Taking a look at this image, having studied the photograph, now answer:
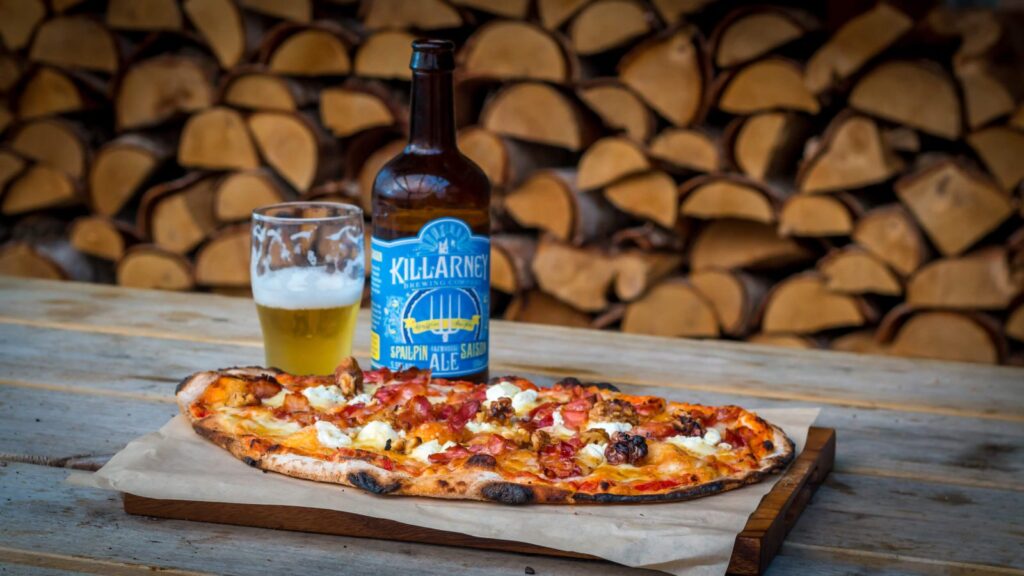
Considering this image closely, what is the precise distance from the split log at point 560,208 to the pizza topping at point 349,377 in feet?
5.58

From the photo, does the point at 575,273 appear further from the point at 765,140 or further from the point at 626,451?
the point at 626,451

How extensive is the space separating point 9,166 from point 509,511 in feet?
9.76

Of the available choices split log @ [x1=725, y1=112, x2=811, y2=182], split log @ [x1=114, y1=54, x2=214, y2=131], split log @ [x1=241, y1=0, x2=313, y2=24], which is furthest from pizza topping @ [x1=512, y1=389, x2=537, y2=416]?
split log @ [x1=114, y1=54, x2=214, y2=131]

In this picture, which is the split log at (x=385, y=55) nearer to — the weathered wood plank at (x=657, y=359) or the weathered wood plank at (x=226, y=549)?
the weathered wood plank at (x=657, y=359)

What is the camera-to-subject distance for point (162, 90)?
340 centimetres

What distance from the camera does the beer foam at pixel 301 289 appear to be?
5.14 feet

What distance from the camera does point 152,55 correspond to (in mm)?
3502

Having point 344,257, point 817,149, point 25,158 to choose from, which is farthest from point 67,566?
point 25,158

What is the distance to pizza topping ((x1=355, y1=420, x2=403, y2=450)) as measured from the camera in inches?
48.9

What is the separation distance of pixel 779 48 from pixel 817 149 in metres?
0.28

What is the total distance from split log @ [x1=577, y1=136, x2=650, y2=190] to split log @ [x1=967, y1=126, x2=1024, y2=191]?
79cm

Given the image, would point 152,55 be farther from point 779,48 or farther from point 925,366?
point 925,366

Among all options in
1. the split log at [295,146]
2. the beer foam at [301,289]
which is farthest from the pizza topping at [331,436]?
the split log at [295,146]

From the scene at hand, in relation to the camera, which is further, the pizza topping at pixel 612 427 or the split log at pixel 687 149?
the split log at pixel 687 149
